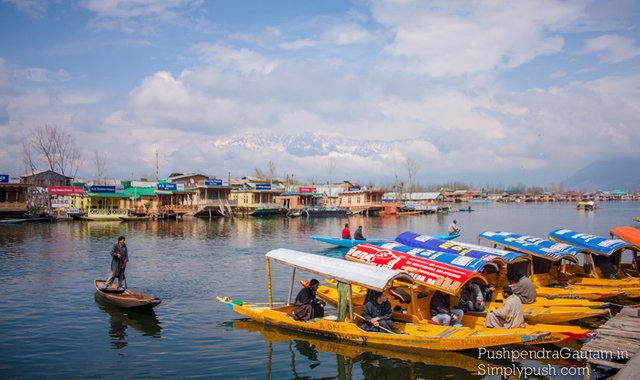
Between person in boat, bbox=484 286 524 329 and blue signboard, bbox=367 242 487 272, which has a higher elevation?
blue signboard, bbox=367 242 487 272

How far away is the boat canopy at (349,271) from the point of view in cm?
1204

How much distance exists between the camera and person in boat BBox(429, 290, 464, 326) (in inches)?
508

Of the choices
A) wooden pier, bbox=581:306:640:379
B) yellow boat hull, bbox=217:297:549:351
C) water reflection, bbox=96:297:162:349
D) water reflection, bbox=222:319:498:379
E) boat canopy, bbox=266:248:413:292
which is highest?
boat canopy, bbox=266:248:413:292

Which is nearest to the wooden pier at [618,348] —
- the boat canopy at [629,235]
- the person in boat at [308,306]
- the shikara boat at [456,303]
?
the shikara boat at [456,303]

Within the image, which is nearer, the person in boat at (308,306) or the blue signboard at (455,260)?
the person in boat at (308,306)

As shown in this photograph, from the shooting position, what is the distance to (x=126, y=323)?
15.1 metres

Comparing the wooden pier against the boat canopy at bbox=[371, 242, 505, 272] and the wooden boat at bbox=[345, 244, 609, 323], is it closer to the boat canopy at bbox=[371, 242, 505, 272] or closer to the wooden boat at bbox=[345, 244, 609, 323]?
the wooden boat at bbox=[345, 244, 609, 323]

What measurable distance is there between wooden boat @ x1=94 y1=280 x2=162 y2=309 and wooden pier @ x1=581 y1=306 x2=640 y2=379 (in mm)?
12345

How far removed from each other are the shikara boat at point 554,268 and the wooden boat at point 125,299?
14018 millimetres

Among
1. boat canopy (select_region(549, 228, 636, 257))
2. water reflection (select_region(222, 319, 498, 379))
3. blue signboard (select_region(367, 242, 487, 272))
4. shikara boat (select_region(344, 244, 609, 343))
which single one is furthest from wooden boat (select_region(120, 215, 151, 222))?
boat canopy (select_region(549, 228, 636, 257))

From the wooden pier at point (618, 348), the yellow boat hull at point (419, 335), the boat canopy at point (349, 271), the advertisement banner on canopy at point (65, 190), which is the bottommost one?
the yellow boat hull at point (419, 335)

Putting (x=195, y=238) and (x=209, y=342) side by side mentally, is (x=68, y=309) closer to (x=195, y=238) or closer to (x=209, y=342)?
(x=209, y=342)

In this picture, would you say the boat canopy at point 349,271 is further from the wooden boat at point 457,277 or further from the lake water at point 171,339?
the lake water at point 171,339

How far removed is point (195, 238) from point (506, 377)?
33.4 meters
